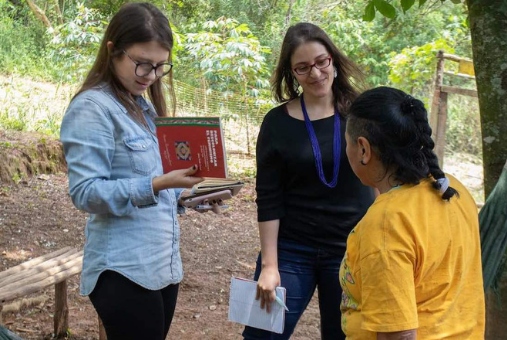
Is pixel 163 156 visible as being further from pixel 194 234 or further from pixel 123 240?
pixel 194 234

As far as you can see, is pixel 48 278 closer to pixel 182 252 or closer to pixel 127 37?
pixel 127 37

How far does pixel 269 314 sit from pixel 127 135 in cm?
71

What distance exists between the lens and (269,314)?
1807mm

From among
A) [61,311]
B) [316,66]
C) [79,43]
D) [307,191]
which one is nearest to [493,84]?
[316,66]

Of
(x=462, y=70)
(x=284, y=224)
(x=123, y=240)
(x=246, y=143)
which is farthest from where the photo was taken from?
(x=246, y=143)

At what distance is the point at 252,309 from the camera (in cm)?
184

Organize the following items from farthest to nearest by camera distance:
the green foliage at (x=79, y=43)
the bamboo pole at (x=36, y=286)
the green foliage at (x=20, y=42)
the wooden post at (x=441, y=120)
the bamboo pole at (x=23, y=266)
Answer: the green foliage at (x=20, y=42) → the green foliage at (x=79, y=43) → the wooden post at (x=441, y=120) → the bamboo pole at (x=23, y=266) → the bamboo pole at (x=36, y=286)

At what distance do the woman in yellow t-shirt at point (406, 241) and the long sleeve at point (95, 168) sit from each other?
0.56 m

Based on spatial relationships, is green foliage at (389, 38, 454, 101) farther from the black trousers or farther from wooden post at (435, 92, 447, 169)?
the black trousers

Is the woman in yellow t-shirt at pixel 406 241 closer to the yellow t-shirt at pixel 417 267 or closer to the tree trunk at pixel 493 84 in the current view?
the yellow t-shirt at pixel 417 267

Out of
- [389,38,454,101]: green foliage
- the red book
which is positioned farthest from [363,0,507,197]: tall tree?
[389,38,454,101]: green foliage

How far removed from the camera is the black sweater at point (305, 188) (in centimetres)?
181

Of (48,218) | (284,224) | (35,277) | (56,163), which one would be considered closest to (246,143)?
(56,163)

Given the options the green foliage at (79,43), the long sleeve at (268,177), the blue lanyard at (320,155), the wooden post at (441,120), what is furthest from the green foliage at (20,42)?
the blue lanyard at (320,155)
